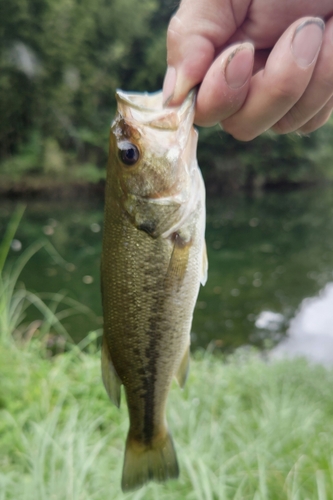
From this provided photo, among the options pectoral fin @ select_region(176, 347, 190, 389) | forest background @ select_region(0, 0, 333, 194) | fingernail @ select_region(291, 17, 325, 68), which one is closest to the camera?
fingernail @ select_region(291, 17, 325, 68)

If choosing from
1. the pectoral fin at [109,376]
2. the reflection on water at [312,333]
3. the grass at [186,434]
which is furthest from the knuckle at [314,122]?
the reflection on water at [312,333]

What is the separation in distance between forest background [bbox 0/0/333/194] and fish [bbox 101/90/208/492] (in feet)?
64.6

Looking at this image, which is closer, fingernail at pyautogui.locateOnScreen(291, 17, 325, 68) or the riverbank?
fingernail at pyautogui.locateOnScreen(291, 17, 325, 68)

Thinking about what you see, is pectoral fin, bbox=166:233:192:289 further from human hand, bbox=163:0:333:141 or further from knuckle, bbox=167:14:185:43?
knuckle, bbox=167:14:185:43

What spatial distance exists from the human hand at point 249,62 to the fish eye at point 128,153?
0.72 ft

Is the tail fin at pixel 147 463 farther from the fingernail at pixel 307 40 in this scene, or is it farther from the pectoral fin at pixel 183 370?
the fingernail at pixel 307 40

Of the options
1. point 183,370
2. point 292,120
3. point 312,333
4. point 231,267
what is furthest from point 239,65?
point 231,267

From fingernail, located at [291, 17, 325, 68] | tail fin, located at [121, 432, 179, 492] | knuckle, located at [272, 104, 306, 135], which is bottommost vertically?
tail fin, located at [121, 432, 179, 492]

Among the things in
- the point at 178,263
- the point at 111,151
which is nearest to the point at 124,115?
the point at 111,151

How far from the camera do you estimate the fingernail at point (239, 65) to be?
1.18 meters

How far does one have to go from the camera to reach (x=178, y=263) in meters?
1.34

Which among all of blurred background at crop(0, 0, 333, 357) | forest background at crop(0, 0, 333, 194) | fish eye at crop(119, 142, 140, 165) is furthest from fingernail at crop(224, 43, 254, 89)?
forest background at crop(0, 0, 333, 194)

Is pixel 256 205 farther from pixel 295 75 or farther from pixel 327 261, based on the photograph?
pixel 295 75

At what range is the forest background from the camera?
21375mm
